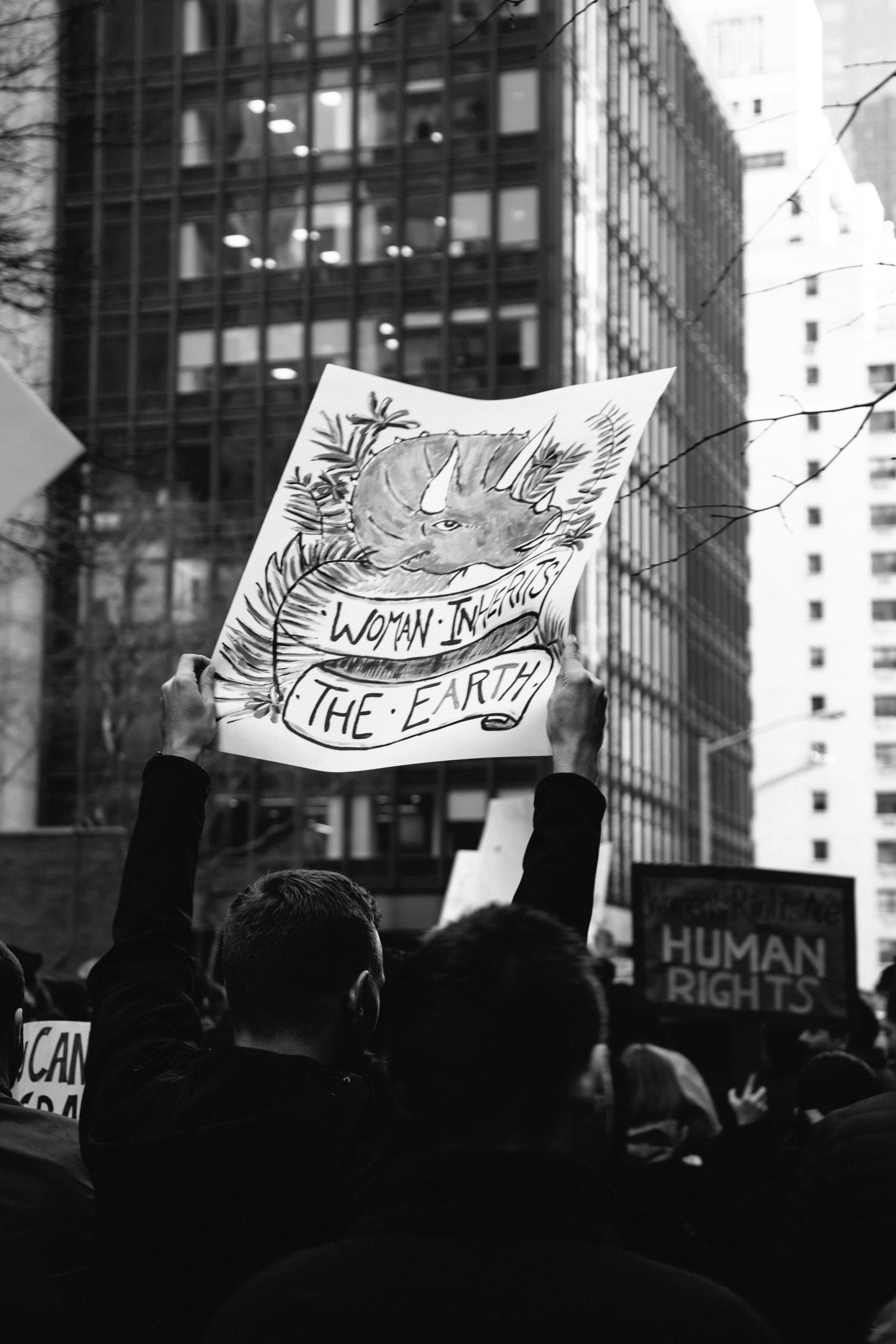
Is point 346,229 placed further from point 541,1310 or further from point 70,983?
point 541,1310

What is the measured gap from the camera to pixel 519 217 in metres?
49.1

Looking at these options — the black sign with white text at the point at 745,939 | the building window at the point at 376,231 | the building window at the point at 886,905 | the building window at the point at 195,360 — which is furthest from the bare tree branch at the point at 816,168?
the building window at the point at 886,905

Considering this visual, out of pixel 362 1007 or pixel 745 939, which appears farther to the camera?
pixel 745 939

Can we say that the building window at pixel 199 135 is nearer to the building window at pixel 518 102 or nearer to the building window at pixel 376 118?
the building window at pixel 376 118

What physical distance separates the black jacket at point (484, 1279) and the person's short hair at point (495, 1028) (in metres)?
0.06

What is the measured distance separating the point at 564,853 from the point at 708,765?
6332 cm

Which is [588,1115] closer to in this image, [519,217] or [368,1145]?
[368,1145]

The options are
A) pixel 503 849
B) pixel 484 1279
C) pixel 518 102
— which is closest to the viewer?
pixel 484 1279

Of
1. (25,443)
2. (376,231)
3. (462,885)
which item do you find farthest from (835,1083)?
(376,231)

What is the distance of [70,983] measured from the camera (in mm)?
8531

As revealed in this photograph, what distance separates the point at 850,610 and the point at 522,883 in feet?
336

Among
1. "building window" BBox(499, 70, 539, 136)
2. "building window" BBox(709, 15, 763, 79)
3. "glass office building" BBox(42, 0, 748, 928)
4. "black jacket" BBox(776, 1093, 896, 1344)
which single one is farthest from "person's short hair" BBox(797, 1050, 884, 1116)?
"building window" BBox(709, 15, 763, 79)

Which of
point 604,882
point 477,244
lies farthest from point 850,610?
point 604,882

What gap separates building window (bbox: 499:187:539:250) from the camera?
49.1m
